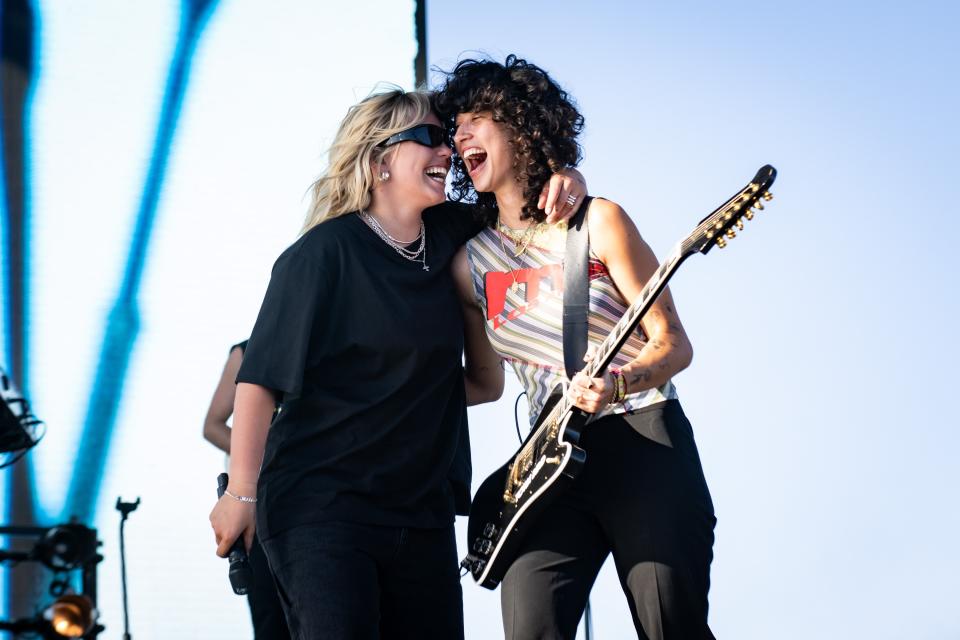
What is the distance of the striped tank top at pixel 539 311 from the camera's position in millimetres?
2215

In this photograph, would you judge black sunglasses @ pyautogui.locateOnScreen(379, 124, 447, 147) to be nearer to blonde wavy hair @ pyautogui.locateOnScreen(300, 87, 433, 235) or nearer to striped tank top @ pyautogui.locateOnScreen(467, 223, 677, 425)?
blonde wavy hair @ pyautogui.locateOnScreen(300, 87, 433, 235)

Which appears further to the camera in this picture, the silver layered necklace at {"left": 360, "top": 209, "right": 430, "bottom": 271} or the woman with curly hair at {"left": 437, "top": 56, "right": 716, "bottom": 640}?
the silver layered necklace at {"left": 360, "top": 209, "right": 430, "bottom": 271}

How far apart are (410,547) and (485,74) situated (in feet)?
3.76

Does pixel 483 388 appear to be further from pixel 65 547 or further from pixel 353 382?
pixel 65 547

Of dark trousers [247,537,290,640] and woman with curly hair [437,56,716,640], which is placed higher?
woman with curly hair [437,56,716,640]

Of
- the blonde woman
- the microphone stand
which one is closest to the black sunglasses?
the blonde woman

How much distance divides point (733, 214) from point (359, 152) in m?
0.96

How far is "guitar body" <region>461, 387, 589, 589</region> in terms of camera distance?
2.06m

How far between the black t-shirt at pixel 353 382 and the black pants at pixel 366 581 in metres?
0.04

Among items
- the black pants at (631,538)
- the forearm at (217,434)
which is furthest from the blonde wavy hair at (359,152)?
the forearm at (217,434)

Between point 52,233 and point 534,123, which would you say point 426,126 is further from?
point 52,233

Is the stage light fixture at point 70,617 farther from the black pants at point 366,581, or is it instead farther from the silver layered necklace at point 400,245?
the silver layered necklace at point 400,245

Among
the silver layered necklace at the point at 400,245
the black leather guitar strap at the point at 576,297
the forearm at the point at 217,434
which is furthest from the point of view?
the forearm at the point at 217,434

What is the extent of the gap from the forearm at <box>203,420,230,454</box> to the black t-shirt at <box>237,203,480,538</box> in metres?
1.30
